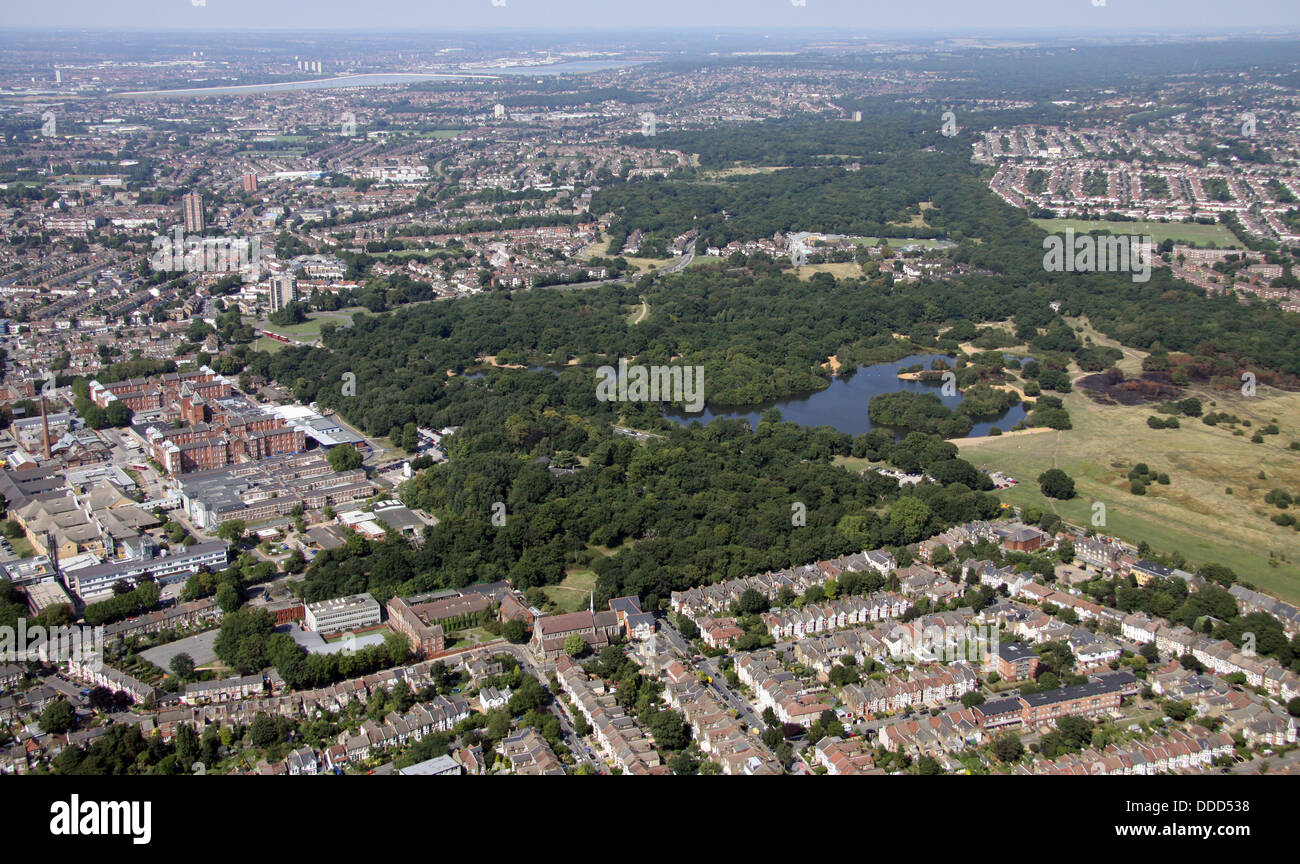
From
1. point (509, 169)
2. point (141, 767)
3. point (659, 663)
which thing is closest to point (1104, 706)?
Result: point (659, 663)

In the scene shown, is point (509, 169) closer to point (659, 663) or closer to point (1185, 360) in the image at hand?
point (1185, 360)

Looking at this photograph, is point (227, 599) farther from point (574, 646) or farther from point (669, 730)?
point (669, 730)

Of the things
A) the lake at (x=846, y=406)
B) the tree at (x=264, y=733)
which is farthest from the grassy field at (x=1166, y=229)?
the tree at (x=264, y=733)

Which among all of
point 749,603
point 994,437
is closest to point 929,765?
point 749,603

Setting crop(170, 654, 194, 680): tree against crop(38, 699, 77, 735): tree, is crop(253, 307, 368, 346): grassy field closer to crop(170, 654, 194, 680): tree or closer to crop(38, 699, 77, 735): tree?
crop(170, 654, 194, 680): tree

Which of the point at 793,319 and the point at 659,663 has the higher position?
the point at 793,319

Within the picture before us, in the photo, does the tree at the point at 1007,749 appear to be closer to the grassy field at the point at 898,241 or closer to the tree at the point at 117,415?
the tree at the point at 117,415
